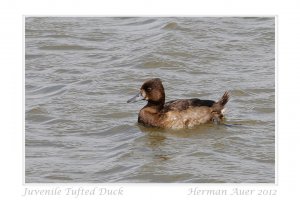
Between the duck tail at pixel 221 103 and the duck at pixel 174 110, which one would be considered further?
the duck tail at pixel 221 103

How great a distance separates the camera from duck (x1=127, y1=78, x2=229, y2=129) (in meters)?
14.5

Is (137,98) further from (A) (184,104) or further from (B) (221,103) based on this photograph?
(B) (221,103)

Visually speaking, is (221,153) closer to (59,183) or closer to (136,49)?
(59,183)

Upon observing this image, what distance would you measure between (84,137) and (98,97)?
186cm

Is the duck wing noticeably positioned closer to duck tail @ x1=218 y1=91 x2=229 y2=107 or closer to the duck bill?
duck tail @ x1=218 y1=91 x2=229 y2=107

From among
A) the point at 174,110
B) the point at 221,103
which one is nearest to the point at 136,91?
the point at 174,110

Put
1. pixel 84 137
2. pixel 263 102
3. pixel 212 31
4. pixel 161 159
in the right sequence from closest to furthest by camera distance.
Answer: pixel 161 159 → pixel 84 137 → pixel 263 102 → pixel 212 31

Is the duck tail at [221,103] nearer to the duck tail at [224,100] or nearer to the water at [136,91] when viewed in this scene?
the duck tail at [224,100]

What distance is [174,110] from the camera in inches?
573

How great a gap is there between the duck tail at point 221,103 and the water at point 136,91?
272 millimetres

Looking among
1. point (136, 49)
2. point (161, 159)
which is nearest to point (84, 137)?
point (161, 159)

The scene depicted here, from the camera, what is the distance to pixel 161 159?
13.1 metres

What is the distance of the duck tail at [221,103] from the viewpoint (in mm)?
14680

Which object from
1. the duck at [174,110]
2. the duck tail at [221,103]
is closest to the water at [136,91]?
the duck at [174,110]
